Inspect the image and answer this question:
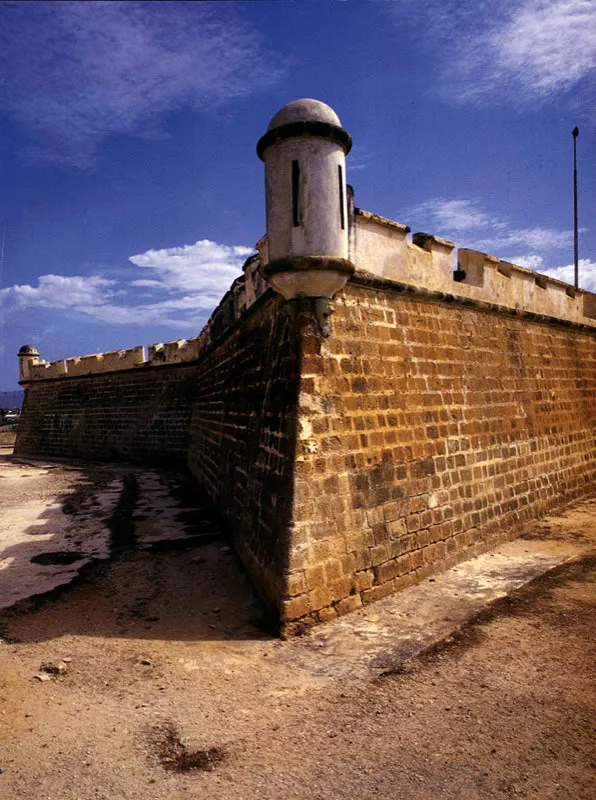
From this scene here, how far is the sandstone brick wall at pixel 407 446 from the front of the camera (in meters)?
4.69

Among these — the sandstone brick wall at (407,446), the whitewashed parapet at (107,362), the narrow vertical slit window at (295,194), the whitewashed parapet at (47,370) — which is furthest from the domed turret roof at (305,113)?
the whitewashed parapet at (47,370)

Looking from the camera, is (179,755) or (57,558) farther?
(57,558)

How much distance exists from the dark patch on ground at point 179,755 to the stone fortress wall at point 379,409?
54.7 inches

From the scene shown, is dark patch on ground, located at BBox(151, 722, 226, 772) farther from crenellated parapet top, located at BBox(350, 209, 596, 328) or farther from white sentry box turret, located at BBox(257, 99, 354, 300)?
crenellated parapet top, located at BBox(350, 209, 596, 328)

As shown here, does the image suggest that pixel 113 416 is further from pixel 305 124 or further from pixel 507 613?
pixel 507 613

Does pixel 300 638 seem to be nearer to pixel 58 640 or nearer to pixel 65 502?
pixel 58 640

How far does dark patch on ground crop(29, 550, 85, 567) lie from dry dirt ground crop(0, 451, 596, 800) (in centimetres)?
Result: 89

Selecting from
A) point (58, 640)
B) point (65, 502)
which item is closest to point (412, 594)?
point (58, 640)

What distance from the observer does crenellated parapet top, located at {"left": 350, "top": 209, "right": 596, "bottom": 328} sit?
562 centimetres

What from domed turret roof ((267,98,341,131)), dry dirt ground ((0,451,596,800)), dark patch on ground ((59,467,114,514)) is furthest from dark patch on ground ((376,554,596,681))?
dark patch on ground ((59,467,114,514))

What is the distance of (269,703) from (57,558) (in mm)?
4256

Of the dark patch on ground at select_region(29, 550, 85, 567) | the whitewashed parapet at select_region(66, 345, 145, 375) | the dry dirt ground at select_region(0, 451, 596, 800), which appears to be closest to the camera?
the dry dirt ground at select_region(0, 451, 596, 800)

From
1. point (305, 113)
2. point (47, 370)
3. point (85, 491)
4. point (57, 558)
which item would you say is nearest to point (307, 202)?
point (305, 113)

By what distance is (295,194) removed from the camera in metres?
4.75
